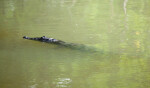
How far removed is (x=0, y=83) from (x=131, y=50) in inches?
141

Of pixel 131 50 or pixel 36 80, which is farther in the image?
pixel 131 50

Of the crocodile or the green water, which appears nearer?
the green water

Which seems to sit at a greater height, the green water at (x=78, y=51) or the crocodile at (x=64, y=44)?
the crocodile at (x=64, y=44)

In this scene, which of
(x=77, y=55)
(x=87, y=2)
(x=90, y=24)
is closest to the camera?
(x=77, y=55)

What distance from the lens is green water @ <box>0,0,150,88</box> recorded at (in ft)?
22.4

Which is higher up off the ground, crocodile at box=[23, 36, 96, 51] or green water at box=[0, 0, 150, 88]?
crocodile at box=[23, 36, 96, 51]

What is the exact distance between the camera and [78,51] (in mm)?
8859

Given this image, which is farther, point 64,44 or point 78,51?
point 64,44

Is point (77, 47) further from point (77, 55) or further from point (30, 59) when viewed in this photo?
point (30, 59)

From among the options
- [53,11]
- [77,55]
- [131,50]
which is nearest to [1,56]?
[77,55]

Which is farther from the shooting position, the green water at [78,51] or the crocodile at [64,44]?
the crocodile at [64,44]

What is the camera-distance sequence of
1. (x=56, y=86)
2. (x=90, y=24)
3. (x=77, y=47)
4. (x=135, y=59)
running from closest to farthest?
(x=56, y=86) < (x=135, y=59) < (x=77, y=47) < (x=90, y=24)

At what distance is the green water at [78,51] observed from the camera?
22.4ft

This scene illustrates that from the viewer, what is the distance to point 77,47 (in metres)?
9.22
